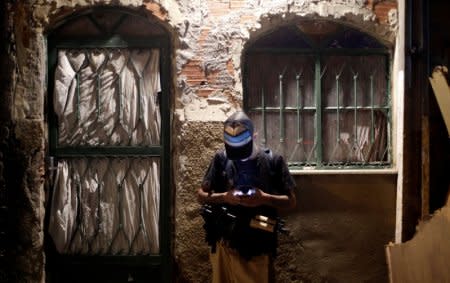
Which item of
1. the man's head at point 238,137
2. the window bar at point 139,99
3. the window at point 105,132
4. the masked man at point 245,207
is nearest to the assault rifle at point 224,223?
the masked man at point 245,207

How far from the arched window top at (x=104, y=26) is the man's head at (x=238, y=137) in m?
1.60

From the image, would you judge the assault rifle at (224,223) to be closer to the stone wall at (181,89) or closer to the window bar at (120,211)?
the stone wall at (181,89)

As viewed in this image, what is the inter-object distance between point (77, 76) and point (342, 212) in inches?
120

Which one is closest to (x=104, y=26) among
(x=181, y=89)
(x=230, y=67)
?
(x=181, y=89)

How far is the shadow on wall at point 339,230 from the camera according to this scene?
5.64 meters

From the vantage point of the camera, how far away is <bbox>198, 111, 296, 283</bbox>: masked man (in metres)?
4.57

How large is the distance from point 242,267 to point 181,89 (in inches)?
75.5

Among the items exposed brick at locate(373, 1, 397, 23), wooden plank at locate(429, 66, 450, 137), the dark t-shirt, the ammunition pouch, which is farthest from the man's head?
exposed brick at locate(373, 1, 397, 23)

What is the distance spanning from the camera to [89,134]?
5711 mm

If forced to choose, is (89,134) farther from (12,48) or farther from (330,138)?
(330,138)

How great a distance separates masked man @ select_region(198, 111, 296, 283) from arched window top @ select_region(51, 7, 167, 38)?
1.64m

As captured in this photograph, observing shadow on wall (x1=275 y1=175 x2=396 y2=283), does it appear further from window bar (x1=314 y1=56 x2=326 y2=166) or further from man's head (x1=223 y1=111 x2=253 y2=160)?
man's head (x1=223 y1=111 x2=253 y2=160)

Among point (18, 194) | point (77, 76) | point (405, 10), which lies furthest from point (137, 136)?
point (405, 10)

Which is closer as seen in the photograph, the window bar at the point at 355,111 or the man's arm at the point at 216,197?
the man's arm at the point at 216,197
